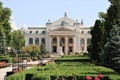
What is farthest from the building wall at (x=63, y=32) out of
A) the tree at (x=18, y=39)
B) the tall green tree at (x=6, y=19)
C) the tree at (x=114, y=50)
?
the tree at (x=114, y=50)

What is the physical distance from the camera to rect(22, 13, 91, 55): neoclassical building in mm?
128125

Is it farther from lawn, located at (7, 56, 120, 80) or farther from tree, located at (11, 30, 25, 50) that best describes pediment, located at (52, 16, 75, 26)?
lawn, located at (7, 56, 120, 80)

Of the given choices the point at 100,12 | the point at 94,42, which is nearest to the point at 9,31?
the point at 100,12

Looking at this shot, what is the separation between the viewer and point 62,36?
127875mm

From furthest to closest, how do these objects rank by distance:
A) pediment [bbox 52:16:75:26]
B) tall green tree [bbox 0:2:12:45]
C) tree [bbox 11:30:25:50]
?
pediment [bbox 52:16:75:26]
tree [bbox 11:30:25:50]
tall green tree [bbox 0:2:12:45]

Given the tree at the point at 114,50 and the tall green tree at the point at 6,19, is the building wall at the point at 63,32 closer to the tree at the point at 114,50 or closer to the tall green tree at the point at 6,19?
the tall green tree at the point at 6,19

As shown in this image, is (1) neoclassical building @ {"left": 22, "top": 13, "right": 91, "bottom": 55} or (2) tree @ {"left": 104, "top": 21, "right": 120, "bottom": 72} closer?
(2) tree @ {"left": 104, "top": 21, "right": 120, "bottom": 72}

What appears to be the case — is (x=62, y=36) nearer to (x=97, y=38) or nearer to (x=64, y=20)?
(x=64, y=20)

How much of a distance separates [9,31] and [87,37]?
71.0m

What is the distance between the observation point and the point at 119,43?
2734 cm

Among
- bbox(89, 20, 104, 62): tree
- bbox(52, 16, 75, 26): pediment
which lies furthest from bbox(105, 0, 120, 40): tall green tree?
bbox(52, 16, 75, 26): pediment

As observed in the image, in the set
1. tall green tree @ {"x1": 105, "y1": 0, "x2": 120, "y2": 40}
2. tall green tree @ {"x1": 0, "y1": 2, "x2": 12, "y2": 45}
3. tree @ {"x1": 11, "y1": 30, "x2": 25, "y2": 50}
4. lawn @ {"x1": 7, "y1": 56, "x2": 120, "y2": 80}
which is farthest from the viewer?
tree @ {"x1": 11, "y1": 30, "x2": 25, "y2": 50}

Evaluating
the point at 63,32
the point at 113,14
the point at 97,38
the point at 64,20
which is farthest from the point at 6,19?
the point at 64,20

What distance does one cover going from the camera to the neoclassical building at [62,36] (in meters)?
128
